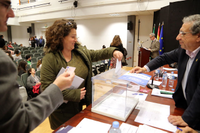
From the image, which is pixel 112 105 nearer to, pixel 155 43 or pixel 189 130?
pixel 189 130

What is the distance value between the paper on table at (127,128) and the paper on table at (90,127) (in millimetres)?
109

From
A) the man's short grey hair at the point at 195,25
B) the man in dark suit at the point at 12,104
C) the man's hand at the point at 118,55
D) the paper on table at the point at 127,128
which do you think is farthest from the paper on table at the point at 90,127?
the man's short grey hair at the point at 195,25

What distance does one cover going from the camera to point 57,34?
4.56 feet

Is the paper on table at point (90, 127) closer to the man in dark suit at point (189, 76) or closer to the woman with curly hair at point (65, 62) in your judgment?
the woman with curly hair at point (65, 62)

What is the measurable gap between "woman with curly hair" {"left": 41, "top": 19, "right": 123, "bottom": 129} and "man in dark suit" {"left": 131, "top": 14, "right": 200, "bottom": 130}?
64 cm

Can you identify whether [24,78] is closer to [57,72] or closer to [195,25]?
[57,72]

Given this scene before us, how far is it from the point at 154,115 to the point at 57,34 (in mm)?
1248

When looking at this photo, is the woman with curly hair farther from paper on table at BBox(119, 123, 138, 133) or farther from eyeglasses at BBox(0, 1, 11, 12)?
eyeglasses at BBox(0, 1, 11, 12)

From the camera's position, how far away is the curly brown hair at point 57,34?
4.56 ft

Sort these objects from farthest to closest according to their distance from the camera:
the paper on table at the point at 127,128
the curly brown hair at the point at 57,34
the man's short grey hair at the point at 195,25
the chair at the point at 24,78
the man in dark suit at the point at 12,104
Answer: the chair at the point at 24,78
the curly brown hair at the point at 57,34
the man's short grey hair at the point at 195,25
the paper on table at the point at 127,128
the man in dark suit at the point at 12,104

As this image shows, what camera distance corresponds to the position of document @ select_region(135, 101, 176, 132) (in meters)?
1.11

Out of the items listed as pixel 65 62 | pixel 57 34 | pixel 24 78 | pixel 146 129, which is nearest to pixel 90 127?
pixel 146 129

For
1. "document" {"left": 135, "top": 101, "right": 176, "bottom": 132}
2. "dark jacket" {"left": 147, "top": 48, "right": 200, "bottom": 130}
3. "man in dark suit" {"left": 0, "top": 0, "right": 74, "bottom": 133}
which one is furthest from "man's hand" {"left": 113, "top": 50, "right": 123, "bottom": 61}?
"man in dark suit" {"left": 0, "top": 0, "right": 74, "bottom": 133}

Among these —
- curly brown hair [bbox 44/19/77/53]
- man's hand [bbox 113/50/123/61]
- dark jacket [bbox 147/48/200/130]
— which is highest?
curly brown hair [bbox 44/19/77/53]
